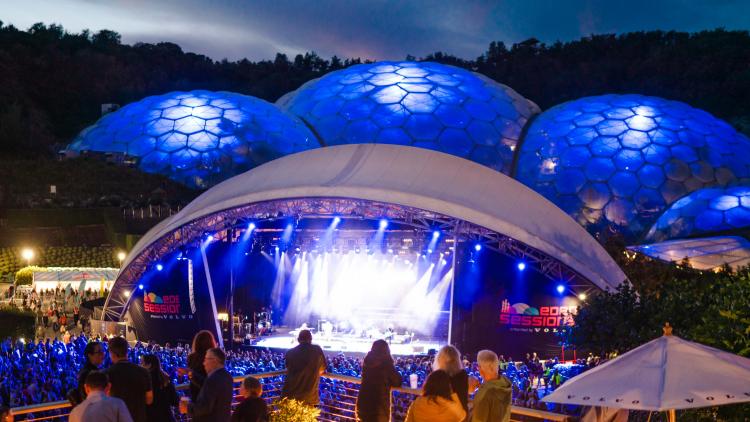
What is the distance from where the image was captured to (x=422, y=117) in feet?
102

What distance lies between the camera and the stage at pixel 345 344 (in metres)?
20.4

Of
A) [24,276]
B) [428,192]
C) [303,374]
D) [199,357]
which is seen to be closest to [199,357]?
[199,357]

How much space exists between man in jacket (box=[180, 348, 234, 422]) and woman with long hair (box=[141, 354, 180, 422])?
0.56 m

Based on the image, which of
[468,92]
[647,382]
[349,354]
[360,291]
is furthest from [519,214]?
[468,92]

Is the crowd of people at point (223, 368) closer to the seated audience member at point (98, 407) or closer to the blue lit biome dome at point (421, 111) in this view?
the seated audience member at point (98, 407)

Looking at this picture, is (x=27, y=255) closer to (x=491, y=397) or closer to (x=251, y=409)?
(x=251, y=409)

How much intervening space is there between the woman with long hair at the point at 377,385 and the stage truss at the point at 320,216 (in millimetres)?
9274

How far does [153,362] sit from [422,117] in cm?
2529

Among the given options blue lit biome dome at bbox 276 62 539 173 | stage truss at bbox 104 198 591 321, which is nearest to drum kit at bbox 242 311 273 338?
stage truss at bbox 104 198 591 321

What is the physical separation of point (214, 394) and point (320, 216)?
1281 cm

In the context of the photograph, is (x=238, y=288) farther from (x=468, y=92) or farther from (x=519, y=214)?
(x=468, y=92)

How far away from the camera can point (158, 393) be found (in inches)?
252

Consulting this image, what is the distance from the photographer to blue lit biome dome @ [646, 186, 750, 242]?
2444 cm

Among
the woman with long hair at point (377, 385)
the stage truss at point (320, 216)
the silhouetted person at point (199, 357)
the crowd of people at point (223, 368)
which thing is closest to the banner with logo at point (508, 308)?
the stage truss at point (320, 216)
